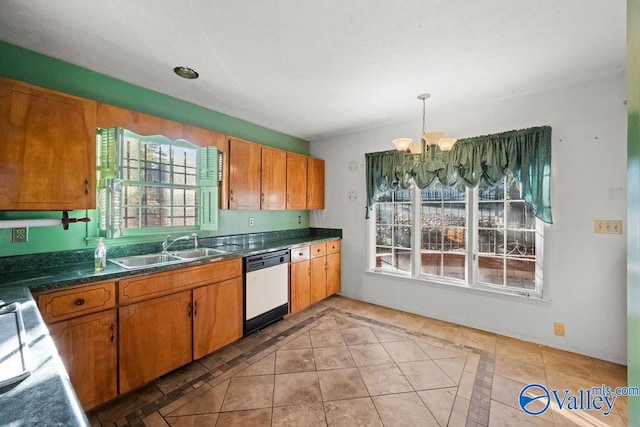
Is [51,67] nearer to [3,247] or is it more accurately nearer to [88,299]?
[3,247]

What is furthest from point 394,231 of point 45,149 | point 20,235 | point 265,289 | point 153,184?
point 20,235

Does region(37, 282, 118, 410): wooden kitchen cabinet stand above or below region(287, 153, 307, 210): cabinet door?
below

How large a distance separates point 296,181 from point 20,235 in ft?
8.87

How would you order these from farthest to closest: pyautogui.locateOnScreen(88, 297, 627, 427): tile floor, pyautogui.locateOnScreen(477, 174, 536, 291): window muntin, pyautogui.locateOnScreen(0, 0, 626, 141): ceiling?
pyautogui.locateOnScreen(477, 174, 536, 291): window muntin
pyautogui.locateOnScreen(88, 297, 627, 427): tile floor
pyautogui.locateOnScreen(0, 0, 626, 141): ceiling

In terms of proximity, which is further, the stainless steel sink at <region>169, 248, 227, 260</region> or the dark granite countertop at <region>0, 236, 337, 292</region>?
the stainless steel sink at <region>169, 248, 227, 260</region>

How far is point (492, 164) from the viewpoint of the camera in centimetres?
286

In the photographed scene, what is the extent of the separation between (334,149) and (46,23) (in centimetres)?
322

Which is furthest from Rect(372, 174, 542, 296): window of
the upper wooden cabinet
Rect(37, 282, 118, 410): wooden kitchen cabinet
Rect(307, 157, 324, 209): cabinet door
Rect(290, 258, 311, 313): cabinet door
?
the upper wooden cabinet

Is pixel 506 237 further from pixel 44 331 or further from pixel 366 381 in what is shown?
pixel 44 331

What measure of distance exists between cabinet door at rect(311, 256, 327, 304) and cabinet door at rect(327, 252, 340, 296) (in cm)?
10

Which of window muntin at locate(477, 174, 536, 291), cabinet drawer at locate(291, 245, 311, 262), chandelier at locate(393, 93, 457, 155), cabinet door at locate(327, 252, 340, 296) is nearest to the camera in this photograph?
chandelier at locate(393, 93, 457, 155)

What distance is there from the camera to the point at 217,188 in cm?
294

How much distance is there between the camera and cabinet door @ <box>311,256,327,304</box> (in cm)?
367

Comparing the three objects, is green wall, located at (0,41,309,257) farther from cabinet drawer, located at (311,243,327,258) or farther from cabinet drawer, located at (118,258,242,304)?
cabinet drawer, located at (311,243,327,258)
